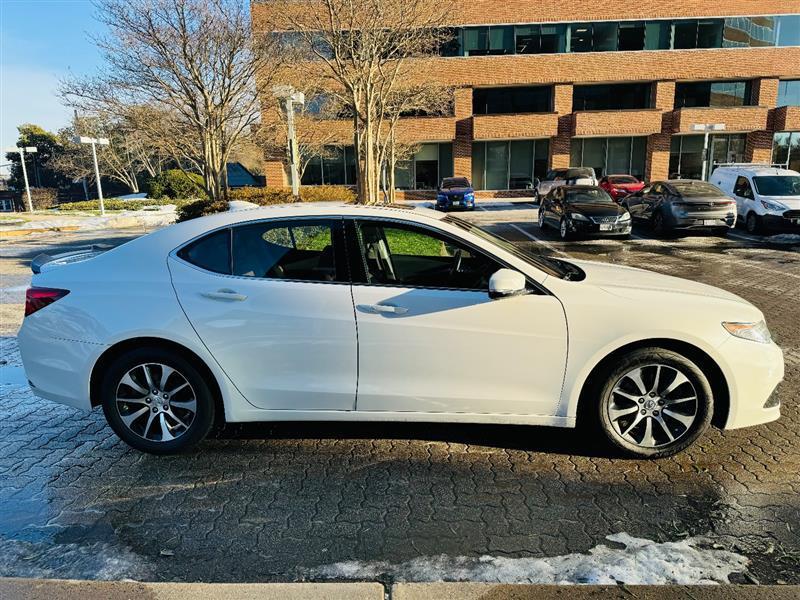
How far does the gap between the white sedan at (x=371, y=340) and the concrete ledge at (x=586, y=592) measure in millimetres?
1153

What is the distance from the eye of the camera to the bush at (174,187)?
A: 37.4 meters

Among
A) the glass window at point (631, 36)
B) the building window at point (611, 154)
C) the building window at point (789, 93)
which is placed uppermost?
the glass window at point (631, 36)

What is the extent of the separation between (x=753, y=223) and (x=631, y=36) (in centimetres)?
2172

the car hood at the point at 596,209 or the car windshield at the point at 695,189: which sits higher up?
the car windshield at the point at 695,189

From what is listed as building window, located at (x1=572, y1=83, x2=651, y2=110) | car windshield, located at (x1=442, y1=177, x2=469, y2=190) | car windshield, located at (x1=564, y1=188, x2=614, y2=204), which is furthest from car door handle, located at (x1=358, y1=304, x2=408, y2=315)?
building window, located at (x1=572, y1=83, x2=651, y2=110)

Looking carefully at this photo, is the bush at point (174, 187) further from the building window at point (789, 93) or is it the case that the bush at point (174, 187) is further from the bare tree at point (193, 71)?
the building window at point (789, 93)

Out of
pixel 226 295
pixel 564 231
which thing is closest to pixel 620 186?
pixel 564 231

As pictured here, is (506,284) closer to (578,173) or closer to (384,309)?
(384,309)

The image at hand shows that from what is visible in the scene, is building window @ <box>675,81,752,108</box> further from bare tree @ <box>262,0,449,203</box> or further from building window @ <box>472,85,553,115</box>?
bare tree @ <box>262,0,449,203</box>

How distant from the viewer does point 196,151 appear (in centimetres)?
1794

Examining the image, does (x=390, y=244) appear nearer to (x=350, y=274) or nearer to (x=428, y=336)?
(x=350, y=274)

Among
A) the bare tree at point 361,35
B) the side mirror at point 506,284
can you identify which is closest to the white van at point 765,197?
the bare tree at point 361,35

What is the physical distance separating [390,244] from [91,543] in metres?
2.42

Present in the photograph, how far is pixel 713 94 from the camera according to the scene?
33.6 meters
